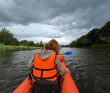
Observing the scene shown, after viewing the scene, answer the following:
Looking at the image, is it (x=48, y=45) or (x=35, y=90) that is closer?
(x=35, y=90)

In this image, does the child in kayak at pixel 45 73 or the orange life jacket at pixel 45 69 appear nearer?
the child in kayak at pixel 45 73

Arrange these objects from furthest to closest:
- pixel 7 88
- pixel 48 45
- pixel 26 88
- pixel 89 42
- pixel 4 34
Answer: pixel 89 42, pixel 4 34, pixel 7 88, pixel 48 45, pixel 26 88

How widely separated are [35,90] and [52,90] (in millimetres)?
347

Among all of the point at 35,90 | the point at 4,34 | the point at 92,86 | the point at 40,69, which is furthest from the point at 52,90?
the point at 4,34

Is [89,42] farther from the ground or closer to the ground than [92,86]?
farther from the ground

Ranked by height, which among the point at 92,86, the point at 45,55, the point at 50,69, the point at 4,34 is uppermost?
the point at 4,34

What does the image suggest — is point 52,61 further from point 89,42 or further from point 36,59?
point 89,42

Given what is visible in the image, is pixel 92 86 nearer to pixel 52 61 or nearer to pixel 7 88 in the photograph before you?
pixel 52 61

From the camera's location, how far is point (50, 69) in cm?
150

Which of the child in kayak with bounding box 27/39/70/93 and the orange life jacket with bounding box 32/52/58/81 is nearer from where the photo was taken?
the child in kayak with bounding box 27/39/70/93

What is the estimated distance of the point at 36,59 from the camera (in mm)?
1547

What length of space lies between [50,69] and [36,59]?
398 mm

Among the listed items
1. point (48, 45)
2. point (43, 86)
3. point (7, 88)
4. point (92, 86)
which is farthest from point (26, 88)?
point (92, 86)

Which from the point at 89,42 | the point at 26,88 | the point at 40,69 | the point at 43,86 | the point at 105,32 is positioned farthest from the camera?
the point at 89,42
